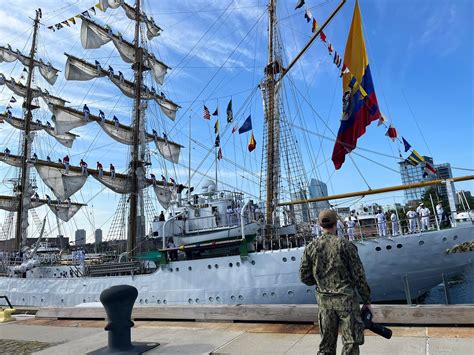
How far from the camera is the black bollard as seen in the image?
18.2 ft

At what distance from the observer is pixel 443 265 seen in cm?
1419

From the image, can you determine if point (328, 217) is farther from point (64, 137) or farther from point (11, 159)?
point (64, 137)

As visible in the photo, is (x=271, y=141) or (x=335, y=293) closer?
(x=335, y=293)

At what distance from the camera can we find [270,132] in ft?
67.4

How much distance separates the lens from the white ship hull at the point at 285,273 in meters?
14.1

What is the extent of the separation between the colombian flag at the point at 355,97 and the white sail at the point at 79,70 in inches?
857

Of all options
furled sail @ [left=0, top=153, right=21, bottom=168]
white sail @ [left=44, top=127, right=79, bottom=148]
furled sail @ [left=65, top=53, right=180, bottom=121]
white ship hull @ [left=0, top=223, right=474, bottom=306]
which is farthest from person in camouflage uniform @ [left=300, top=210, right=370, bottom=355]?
white sail @ [left=44, top=127, right=79, bottom=148]

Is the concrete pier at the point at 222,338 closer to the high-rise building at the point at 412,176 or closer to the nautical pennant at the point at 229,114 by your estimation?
the high-rise building at the point at 412,176

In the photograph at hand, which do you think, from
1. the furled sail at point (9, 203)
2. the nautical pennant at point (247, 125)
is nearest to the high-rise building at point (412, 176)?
the nautical pennant at point (247, 125)

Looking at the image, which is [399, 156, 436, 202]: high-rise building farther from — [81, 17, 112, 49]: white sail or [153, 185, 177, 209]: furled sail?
[81, 17, 112, 49]: white sail

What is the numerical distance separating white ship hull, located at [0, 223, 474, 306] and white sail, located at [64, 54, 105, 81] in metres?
18.6

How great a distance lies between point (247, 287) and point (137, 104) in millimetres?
20222

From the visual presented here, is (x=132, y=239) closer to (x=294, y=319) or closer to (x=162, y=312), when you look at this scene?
(x=162, y=312)

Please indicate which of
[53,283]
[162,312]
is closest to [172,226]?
[53,283]
